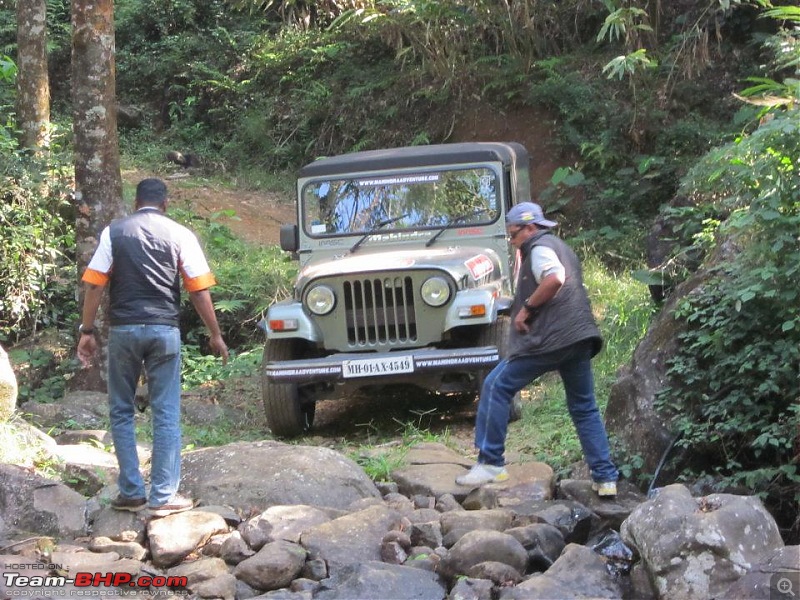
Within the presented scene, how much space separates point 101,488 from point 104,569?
1.14 metres

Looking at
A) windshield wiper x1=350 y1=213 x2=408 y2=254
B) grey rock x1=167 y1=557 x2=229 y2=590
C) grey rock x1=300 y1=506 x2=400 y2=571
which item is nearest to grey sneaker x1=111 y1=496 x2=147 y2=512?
grey rock x1=167 y1=557 x2=229 y2=590

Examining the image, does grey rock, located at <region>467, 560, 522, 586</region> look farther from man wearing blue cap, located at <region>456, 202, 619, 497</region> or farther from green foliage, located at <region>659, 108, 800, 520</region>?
green foliage, located at <region>659, 108, 800, 520</region>

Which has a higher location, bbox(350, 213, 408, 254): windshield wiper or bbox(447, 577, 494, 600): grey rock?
bbox(350, 213, 408, 254): windshield wiper

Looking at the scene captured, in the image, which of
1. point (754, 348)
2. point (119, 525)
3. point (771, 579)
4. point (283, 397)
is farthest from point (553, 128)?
point (771, 579)

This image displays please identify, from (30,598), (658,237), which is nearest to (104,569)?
(30,598)

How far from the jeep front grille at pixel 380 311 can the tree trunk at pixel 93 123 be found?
105 inches

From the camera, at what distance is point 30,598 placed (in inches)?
157

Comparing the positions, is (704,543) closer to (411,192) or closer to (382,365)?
(382,365)

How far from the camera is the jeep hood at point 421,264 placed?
23.2ft

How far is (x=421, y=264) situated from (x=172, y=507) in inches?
110

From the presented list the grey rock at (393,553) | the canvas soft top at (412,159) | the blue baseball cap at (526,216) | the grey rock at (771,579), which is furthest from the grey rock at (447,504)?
the canvas soft top at (412,159)

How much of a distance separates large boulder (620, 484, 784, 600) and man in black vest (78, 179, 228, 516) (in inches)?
92.7

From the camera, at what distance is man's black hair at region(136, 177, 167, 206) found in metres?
5.01

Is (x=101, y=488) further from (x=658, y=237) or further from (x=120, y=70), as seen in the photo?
(x=120, y=70)
